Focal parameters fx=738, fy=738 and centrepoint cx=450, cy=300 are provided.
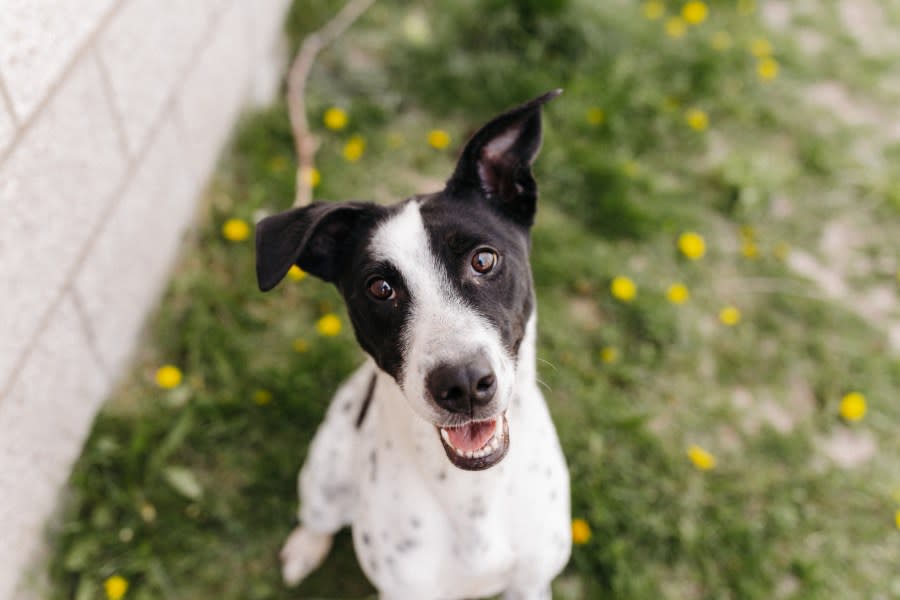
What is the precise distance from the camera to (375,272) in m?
2.13

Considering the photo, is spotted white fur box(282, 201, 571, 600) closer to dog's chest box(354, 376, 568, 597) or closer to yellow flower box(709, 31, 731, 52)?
dog's chest box(354, 376, 568, 597)

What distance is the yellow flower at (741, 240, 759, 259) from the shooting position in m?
4.20

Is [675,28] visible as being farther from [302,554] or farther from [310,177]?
[302,554]

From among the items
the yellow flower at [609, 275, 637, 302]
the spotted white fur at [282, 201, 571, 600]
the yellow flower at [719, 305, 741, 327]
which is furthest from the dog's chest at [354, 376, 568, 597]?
the yellow flower at [719, 305, 741, 327]

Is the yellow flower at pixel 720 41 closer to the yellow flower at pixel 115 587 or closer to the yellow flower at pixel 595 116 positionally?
the yellow flower at pixel 595 116

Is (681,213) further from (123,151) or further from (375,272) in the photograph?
A: (123,151)

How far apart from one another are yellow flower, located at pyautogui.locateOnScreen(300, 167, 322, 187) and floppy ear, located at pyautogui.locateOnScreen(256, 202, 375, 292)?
1.91 metres

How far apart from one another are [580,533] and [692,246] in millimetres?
1807

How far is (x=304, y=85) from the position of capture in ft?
15.5

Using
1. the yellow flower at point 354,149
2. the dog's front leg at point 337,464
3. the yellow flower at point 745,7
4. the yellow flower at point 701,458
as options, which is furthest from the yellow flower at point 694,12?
the dog's front leg at point 337,464

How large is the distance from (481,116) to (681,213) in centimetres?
137

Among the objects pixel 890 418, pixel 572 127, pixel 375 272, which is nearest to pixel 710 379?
pixel 890 418

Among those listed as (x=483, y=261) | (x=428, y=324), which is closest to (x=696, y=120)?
(x=483, y=261)

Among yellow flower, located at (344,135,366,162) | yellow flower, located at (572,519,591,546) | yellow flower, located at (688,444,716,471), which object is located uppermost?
yellow flower, located at (344,135,366,162)
